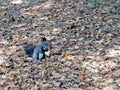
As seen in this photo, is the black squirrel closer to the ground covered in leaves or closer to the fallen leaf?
the ground covered in leaves

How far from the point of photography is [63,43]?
6.22m

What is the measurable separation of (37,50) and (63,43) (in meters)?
0.58

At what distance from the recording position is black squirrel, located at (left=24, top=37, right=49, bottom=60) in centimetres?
583

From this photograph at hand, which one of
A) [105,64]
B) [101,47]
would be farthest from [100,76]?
[101,47]

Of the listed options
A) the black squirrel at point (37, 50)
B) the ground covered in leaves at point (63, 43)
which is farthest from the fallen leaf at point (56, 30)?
the black squirrel at point (37, 50)

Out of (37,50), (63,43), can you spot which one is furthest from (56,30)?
(37,50)

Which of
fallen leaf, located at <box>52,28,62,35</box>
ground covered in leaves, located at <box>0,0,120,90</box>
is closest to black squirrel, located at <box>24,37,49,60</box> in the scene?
ground covered in leaves, located at <box>0,0,120,90</box>

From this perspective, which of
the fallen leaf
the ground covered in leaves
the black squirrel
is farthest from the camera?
the fallen leaf

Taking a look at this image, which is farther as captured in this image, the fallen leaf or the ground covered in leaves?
the fallen leaf

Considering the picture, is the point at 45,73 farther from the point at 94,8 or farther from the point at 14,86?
the point at 94,8

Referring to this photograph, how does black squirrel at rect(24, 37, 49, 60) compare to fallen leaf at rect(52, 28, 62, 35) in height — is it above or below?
below

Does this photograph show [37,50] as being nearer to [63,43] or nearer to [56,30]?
[63,43]

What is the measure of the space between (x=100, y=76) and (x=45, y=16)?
278 cm

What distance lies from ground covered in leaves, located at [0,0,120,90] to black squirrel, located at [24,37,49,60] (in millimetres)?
88
